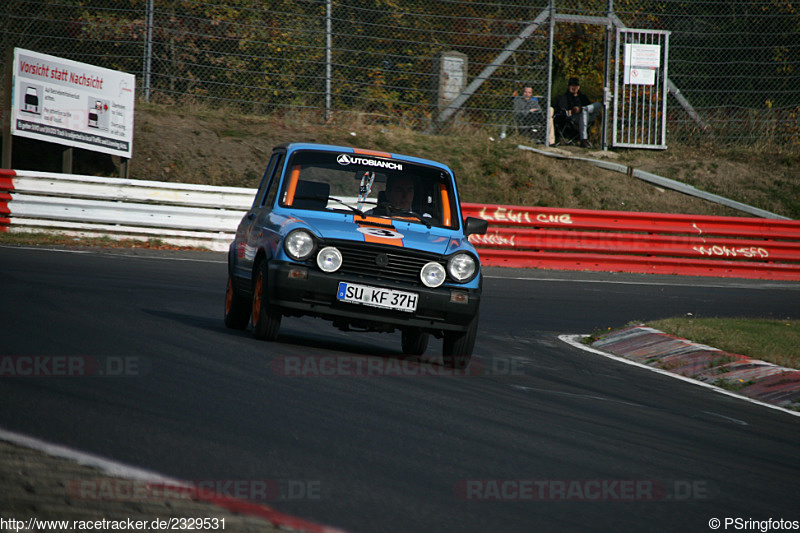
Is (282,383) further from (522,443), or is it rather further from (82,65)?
(82,65)

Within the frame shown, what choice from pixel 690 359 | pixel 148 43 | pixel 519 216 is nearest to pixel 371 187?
pixel 690 359

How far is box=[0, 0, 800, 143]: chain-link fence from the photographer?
22141 mm

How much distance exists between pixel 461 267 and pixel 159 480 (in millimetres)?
4278

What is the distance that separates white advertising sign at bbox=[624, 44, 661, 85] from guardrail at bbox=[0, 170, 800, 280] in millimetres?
4583

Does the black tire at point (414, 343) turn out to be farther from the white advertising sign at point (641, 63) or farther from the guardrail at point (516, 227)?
the white advertising sign at point (641, 63)

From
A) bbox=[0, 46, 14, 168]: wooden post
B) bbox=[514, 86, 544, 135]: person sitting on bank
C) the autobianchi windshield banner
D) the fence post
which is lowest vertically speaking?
the autobianchi windshield banner

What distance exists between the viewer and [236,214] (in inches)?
723

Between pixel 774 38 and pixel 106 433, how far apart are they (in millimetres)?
23935

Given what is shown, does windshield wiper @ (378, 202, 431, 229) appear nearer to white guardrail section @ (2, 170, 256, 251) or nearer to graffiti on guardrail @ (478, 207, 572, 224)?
white guardrail section @ (2, 170, 256, 251)

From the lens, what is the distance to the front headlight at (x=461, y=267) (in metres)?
8.12

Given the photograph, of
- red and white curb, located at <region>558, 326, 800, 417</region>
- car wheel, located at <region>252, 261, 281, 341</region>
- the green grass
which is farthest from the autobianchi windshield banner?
the green grass

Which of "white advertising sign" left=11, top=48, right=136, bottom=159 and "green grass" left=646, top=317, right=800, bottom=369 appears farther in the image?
"white advertising sign" left=11, top=48, right=136, bottom=159

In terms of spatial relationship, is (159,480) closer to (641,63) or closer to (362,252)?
(362,252)

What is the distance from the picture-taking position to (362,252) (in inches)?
315
